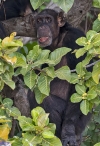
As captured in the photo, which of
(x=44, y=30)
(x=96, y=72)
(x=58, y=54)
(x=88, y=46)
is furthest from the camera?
(x=44, y=30)

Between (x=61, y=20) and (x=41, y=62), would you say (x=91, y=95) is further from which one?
(x=61, y=20)

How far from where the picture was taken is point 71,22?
614cm

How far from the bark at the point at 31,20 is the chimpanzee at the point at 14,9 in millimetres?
248

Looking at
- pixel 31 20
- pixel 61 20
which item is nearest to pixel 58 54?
pixel 61 20

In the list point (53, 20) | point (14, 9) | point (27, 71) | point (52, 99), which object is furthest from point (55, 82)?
point (27, 71)

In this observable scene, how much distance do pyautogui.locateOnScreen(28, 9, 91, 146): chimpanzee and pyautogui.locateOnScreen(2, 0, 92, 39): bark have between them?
0.32 m

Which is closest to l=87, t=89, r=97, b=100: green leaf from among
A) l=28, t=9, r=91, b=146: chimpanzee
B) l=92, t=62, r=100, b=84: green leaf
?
l=92, t=62, r=100, b=84: green leaf

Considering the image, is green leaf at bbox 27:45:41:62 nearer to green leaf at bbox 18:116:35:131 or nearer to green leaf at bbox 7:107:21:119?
green leaf at bbox 7:107:21:119

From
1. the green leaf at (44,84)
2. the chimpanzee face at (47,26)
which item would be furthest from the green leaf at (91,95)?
the chimpanzee face at (47,26)

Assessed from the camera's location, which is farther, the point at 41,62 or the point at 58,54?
the point at 58,54

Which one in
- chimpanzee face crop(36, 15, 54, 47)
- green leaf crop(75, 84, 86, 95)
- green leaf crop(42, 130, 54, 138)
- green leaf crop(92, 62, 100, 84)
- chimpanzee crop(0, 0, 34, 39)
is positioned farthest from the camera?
chimpanzee crop(0, 0, 34, 39)

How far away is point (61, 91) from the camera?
552 cm

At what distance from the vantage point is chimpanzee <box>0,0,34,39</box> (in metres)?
6.40

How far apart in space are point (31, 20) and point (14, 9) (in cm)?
79
